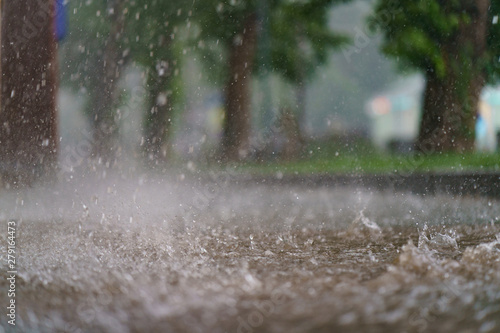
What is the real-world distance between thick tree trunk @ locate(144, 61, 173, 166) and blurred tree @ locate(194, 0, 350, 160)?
1.95m

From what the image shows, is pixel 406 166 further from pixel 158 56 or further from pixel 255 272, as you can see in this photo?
pixel 158 56

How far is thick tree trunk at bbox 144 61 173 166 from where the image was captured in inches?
634

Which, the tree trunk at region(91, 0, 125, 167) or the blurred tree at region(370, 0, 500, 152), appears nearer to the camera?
the blurred tree at region(370, 0, 500, 152)

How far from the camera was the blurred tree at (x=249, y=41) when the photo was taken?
12.6 meters

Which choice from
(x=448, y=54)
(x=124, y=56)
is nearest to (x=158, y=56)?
(x=124, y=56)

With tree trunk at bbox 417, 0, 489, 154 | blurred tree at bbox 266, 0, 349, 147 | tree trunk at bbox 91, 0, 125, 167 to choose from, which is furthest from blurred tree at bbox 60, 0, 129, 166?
tree trunk at bbox 417, 0, 489, 154

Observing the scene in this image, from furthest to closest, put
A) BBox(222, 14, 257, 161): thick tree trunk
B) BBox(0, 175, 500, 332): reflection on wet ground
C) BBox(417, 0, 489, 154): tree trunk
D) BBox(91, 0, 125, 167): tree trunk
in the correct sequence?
BBox(91, 0, 125, 167): tree trunk → BBox(222, 14, 257, 161): thick tree trunk → BBox(417, 0, 489, 154): tree trunk → BBox(0, 175, 500, 332): reflection on wet ground

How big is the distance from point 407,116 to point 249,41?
16507 millimetres

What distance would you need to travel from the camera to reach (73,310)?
2018mm

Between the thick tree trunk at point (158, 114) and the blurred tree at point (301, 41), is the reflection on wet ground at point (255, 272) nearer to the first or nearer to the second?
the blurred tree at point (301, 41)

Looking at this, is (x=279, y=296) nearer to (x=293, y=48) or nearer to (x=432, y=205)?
(x=432, y=205)

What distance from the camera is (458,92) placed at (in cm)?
1095

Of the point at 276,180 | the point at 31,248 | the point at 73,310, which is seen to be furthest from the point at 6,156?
the point at 73,310

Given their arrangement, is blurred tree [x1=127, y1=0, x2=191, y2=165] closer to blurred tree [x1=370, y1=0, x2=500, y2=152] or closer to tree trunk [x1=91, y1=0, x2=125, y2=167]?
tree trunk [x1=91, y1=0, x2=125, y2=167]
